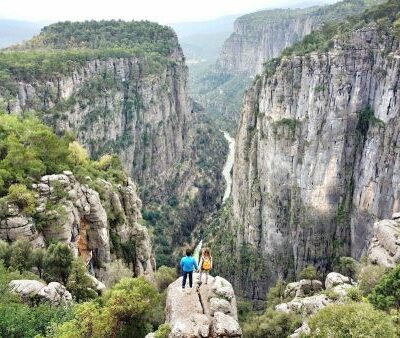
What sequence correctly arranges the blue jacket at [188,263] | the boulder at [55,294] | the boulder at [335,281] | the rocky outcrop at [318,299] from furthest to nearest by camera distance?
the boulder at [335,281] < the rocky outcrop at [318,299] < the boulder at [55,294] < the blue jacket at [188,263]

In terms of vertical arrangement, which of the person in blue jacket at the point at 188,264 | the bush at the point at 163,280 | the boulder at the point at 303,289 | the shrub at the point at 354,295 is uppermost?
the person in blue jacket at the point at 188,264

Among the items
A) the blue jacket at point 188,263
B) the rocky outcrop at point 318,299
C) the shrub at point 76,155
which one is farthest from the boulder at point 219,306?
the shrub at point 76,155

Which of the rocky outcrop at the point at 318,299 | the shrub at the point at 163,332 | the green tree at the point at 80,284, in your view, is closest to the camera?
the shrub at the point at 163,332

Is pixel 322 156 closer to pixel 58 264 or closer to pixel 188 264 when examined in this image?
pixel 58 264

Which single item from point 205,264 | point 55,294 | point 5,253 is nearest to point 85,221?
point 5,253

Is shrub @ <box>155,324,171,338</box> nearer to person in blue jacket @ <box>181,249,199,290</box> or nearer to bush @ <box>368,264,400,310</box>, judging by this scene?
person in blue jacket @ <box>181,249,199,290</box>

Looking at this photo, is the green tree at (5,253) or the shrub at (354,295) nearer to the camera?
the green tree at (5,253)

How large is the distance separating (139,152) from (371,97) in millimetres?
75580

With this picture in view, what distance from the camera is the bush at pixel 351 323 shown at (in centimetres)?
2233

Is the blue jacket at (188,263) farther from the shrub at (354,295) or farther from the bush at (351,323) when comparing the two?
the shrub at (354,295)

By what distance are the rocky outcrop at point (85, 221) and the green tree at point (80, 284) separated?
1585 mm

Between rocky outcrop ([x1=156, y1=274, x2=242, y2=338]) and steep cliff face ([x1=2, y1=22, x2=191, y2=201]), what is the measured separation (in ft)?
227

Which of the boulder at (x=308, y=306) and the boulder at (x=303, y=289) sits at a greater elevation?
the boulder at (x=308, y=306)

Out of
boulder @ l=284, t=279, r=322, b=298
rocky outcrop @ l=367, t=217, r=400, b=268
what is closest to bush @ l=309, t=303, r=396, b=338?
rocky outcrop @ l=367, t=217, r=400, b=268
